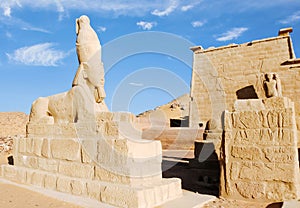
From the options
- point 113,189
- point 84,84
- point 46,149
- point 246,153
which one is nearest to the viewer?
point 113,189

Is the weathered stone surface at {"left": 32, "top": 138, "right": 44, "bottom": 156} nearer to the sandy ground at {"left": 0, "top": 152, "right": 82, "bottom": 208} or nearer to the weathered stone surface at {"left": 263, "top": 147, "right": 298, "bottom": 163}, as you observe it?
the sandy ground at {"left": 0, "top": 152, "right": 82, "bottom": 208}

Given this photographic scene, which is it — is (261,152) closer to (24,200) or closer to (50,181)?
(50,181)

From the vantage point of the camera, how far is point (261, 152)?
3633 mm

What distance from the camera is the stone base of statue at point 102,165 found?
3404 millimetres

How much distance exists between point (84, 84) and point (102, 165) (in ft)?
4.99

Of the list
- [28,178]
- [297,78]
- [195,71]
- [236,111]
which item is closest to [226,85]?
[195,71]

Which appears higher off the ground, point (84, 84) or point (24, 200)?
point (84, 84)

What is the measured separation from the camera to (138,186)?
3.41m

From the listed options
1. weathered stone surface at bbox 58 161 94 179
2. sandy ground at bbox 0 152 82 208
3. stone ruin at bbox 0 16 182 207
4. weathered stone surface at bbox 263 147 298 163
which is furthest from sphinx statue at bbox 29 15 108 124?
weathered stone surface at bbox 263 147 298 163

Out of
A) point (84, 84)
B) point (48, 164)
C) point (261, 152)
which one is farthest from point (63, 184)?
point (261, 152)

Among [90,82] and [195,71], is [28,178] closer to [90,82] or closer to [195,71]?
[90,82]

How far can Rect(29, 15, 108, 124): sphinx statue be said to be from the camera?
14.1ft

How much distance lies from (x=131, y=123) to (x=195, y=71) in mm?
12628

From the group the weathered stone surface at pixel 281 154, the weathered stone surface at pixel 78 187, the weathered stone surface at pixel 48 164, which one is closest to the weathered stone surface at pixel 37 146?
the weathered stone surface at pixel 48 164
